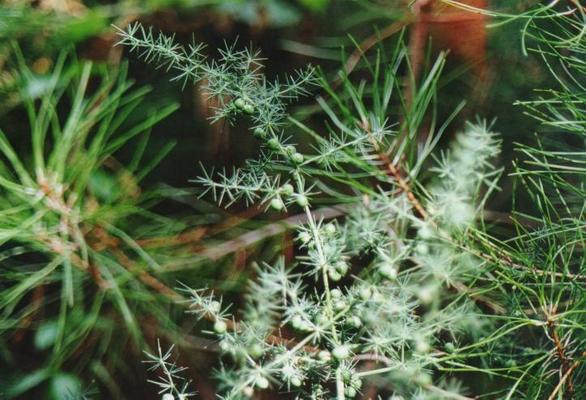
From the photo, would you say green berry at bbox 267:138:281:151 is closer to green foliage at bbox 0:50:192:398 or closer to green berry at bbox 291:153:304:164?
Result: green berry at bbox 291:153:304:164

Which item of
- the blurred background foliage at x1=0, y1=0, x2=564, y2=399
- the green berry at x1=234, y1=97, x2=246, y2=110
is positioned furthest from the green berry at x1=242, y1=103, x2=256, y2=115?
the blurred background foliage at x1=0, y1=0, x2=564, y2=399

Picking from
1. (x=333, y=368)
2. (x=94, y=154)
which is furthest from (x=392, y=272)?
(x=94, y=154)

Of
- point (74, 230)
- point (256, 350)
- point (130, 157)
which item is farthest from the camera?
point (130, 157)

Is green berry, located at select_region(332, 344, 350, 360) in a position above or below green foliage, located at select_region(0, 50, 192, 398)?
above

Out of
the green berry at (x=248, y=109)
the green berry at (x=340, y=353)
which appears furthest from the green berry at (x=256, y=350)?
the green berry at (x=248, y=109)

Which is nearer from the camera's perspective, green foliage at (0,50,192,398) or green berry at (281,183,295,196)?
green berry at (281,183,295,196)

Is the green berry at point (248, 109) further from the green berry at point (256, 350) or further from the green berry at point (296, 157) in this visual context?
the green berry at point (256, 350)

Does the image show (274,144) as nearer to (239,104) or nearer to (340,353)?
(239,104)

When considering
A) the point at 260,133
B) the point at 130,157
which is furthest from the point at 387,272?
the point at 130,157
